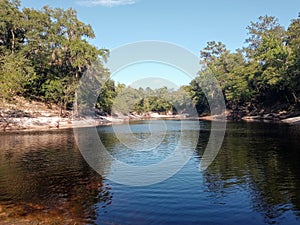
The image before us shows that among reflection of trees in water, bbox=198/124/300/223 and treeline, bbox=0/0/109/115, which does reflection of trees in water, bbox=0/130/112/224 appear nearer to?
reflection of trees in water, bbox=198/124/300/223

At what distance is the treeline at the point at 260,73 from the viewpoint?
250ft

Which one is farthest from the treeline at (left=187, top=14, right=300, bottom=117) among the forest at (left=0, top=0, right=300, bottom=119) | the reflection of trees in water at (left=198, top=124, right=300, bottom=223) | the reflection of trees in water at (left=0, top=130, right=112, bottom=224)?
the reflection of trees in water at (left=0, top=130, right=112, bottom=224)

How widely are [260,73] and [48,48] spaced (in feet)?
224

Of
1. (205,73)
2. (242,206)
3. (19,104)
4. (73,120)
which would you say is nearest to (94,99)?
(73,120)

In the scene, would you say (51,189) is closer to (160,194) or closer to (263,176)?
(160,194)

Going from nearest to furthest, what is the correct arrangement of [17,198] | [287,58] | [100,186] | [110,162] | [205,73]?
1. [17,198]
2. [100,186]
3. [110,162]
4. [287,58]
5. [205,73]

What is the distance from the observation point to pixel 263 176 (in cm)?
2036

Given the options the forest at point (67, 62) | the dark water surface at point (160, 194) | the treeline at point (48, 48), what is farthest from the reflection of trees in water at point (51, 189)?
the treeline at point (48, 48)

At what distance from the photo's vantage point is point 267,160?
Answer: 84.2 ft

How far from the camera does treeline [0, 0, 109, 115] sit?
80562 millimetres

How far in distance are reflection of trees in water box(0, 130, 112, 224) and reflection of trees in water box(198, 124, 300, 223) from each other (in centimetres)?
783

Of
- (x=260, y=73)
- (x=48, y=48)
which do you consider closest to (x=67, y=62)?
(x=48, y=48)

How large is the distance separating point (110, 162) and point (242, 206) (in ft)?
50.7

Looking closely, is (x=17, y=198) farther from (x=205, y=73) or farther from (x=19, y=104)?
(x=205, y=73)
